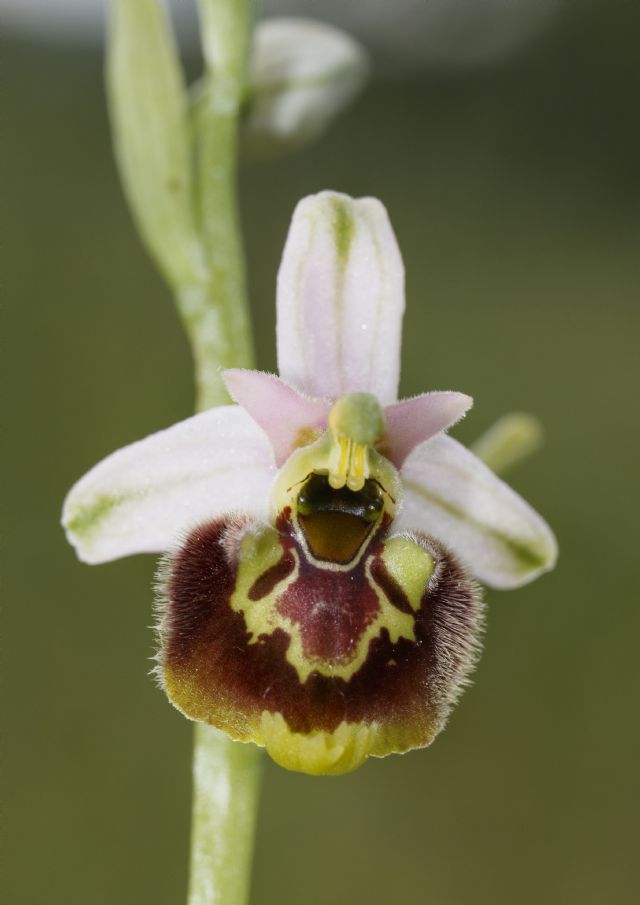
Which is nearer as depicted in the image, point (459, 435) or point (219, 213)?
point (219, 213)

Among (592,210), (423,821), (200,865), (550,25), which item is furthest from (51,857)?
(550,25)

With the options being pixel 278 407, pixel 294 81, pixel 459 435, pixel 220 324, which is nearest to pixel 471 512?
pixel 278 407

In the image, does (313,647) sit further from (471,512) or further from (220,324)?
(220,324)

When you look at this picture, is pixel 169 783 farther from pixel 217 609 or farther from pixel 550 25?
pixel 550 25

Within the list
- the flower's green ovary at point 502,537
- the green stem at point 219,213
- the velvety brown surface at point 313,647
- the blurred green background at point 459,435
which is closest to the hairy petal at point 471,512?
the flower's green ovary at point 502,537

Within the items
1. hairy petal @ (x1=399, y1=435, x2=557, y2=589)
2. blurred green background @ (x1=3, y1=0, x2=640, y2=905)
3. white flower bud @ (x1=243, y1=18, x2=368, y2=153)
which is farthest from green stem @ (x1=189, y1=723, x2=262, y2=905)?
blurred green background @ (x1=3, y1=0, x2=640, y2=905)

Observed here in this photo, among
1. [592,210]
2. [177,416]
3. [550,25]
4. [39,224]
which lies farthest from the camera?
[550,25]
